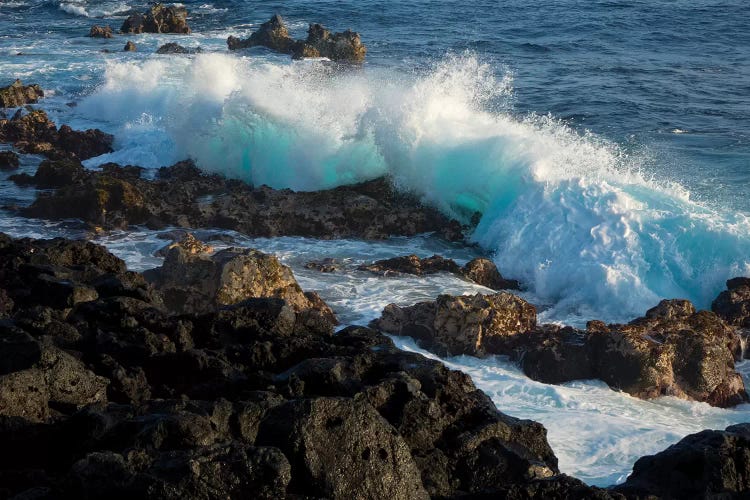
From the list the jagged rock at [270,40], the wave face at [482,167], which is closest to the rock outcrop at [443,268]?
the wave face at [482,167]

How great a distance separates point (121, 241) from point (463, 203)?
566 cm

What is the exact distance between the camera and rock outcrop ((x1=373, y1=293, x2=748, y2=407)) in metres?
9.45

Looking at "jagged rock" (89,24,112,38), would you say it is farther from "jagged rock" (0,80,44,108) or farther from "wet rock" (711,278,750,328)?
"wet rock" (711,278,750,328)

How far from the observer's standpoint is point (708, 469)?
17.6 feet

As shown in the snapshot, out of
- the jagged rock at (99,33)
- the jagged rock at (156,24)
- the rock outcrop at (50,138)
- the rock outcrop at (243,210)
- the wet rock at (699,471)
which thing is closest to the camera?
the wet rock at (699,471)

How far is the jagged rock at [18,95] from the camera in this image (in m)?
21.5

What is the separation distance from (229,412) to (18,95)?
62.6 ft

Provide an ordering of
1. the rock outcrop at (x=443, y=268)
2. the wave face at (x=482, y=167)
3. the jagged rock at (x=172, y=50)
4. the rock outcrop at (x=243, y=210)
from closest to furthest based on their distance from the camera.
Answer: the rock outcrop at (x=443, y=268), the wave face at (x=482, y=167), the rock outcrop at (x=243, y=210), the jagged rock at (x=172, y=50)

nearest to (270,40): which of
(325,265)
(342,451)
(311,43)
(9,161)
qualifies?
(311,43)

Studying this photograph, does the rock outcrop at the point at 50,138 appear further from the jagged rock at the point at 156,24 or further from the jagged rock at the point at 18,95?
the jagged rock at the point at 156,24

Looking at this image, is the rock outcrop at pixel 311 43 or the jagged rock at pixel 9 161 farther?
the rock outcrop at pixel 311 43

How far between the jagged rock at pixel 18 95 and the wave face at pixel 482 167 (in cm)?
247

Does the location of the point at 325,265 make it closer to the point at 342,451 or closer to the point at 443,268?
the point at 443,268

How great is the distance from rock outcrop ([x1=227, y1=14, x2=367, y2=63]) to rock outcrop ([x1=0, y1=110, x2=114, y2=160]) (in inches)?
447
